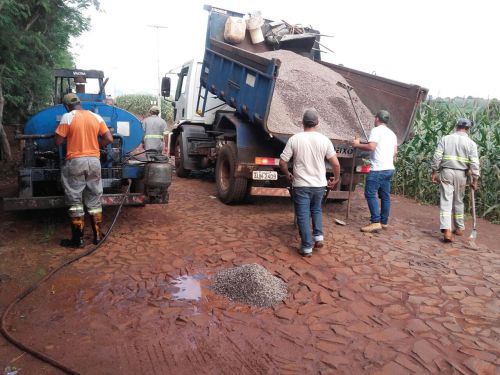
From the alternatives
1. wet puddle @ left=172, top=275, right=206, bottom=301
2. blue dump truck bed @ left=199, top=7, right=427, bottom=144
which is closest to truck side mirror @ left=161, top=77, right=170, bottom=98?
blue dump truck bed @ left=199, top=7, right=427, bottom=144

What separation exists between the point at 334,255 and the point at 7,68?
22.3 feet

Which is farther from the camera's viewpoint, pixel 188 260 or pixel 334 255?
pixel 334 255

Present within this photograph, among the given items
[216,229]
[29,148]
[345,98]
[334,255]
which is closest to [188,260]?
[216,229]

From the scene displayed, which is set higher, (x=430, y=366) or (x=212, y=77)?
(x=212, y=77)

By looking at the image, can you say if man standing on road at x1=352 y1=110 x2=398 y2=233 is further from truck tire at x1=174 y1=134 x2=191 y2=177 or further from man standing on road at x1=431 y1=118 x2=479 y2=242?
truck tire at x1=174 y1=134 x2=191 y2=177

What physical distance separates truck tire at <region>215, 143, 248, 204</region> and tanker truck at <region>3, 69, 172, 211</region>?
1473 mm

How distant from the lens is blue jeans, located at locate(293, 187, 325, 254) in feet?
14.5

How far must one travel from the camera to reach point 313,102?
20.6 feet

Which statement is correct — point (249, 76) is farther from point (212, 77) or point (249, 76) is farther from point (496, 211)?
point (496, 211)

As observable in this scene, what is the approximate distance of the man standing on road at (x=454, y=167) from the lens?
5289mm

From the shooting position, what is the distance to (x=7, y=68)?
7500 mm

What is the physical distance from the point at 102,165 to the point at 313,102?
3195mm

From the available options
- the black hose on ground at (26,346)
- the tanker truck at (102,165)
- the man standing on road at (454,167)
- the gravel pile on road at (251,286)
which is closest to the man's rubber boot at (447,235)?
the man standing on road at (454,167)

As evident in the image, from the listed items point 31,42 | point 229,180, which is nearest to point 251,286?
point 229,180
